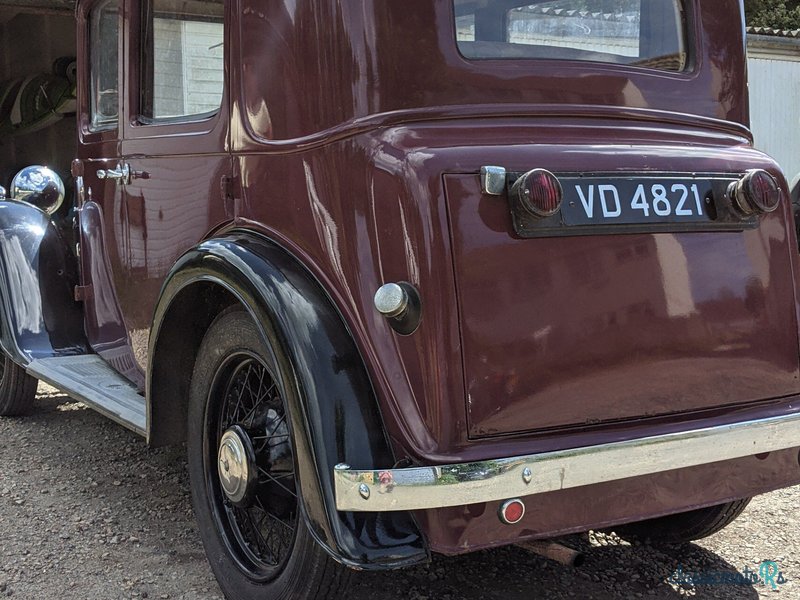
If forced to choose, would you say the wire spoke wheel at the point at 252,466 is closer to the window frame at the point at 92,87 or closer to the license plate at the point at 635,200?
the license plate at the point at 635,200

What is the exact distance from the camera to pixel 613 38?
2604 millimetres

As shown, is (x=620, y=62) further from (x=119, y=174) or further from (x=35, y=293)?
(x=35, y=293)

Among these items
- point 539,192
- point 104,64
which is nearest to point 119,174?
point 104,64

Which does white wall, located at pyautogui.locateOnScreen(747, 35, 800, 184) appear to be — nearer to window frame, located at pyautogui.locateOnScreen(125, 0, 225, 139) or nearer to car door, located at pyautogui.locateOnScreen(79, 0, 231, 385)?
car door, located at pyautogui.locateOnScreen(79, 0, 231, 385)

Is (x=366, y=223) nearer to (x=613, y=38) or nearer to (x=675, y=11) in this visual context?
(x=613, y=38)

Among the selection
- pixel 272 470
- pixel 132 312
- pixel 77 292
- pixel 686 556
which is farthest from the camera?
pixel 77 292

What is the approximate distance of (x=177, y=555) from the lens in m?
3.03

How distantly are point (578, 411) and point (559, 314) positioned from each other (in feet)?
0.80

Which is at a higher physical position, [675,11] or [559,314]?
[675,11]

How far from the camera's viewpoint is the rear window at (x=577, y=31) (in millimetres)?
2395

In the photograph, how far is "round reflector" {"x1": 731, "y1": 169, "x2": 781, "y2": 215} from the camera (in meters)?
2.37

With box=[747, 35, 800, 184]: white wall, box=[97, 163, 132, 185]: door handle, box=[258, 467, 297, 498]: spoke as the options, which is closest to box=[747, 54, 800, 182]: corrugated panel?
box=[747, 35, 800, 184]: white wall

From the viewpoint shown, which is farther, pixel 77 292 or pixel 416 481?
pixel 77 292

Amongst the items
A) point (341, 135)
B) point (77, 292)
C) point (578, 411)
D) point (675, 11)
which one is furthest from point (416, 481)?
point (77, 292)
